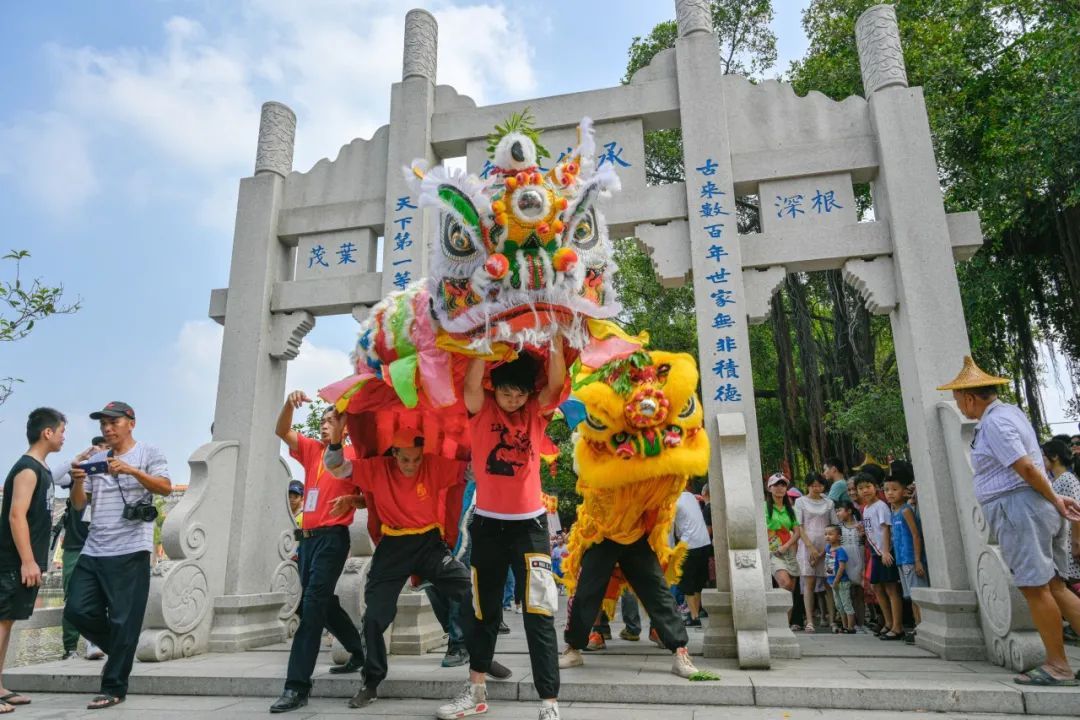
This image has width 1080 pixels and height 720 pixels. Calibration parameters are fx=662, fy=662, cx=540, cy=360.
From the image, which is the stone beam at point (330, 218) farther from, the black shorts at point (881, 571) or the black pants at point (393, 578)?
the black shorts at point (881, 571)

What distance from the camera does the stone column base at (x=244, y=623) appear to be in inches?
219

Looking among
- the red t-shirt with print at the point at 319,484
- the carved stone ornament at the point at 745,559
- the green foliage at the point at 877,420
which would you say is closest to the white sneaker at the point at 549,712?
the red t-shirt with print at the point at 319,484

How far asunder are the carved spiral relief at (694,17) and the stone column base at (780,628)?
15.6 ft

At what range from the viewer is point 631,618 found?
5.59 m

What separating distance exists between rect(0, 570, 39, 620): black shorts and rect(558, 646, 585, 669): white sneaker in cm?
312

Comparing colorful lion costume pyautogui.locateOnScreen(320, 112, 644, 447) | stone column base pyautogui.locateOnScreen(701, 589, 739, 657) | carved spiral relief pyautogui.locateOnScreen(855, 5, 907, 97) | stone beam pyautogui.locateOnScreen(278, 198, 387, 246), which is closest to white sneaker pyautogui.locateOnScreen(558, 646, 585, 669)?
stone column base pyautogui.locateOnScreen(701, 589, 739, 657)

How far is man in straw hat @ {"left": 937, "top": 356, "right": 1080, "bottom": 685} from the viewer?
3.48 metres

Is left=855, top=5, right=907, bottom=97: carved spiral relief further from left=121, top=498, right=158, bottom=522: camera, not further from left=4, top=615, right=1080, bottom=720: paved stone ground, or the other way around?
left=121, top=498, right=158, bottom=522: camera

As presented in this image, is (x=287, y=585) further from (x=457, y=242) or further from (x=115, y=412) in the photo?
(x=457, y=242)

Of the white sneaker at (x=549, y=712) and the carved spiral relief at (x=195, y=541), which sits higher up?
the carved spiral relief at (x=195, y=541)

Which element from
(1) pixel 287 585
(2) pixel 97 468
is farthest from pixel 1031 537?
(1) pixel 287 585

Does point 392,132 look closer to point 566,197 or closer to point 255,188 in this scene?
point 255,188

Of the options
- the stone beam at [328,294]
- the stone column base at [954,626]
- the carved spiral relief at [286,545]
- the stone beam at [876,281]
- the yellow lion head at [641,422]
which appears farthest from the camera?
the carved spiral relief at [286,545]

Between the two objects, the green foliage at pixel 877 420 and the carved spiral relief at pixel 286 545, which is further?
the green foliage at pixel 877 420
